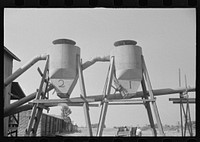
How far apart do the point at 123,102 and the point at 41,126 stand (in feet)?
29.6

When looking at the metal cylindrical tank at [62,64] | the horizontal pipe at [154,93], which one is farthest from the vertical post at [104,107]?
the metal cylindrical tank at [62,64]

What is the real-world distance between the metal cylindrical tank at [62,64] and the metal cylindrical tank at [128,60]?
2.17 metres

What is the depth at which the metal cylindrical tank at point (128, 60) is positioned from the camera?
12133 mm

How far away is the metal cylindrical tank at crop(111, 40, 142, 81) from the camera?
12.1 m

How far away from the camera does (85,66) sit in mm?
12797

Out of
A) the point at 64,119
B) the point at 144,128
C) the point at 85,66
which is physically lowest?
the point at 64,119

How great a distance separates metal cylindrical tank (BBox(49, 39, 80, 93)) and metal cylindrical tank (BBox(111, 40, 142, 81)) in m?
2.17

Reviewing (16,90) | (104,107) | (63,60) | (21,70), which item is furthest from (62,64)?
(16,90)

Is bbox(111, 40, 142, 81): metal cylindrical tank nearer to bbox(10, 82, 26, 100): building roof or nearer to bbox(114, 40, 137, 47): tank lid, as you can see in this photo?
bbox(114, 40, 137, 47): tank lid

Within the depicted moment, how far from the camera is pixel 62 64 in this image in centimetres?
1202

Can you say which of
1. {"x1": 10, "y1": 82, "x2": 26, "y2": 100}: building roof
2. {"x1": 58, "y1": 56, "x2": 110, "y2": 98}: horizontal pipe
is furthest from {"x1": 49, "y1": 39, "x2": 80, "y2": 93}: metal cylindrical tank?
{"x1": 10, "y1": 82, "x2": 26, "y2": 100}: building roof

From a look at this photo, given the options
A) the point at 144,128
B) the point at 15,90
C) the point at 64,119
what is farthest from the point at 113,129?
the point at 64,119
